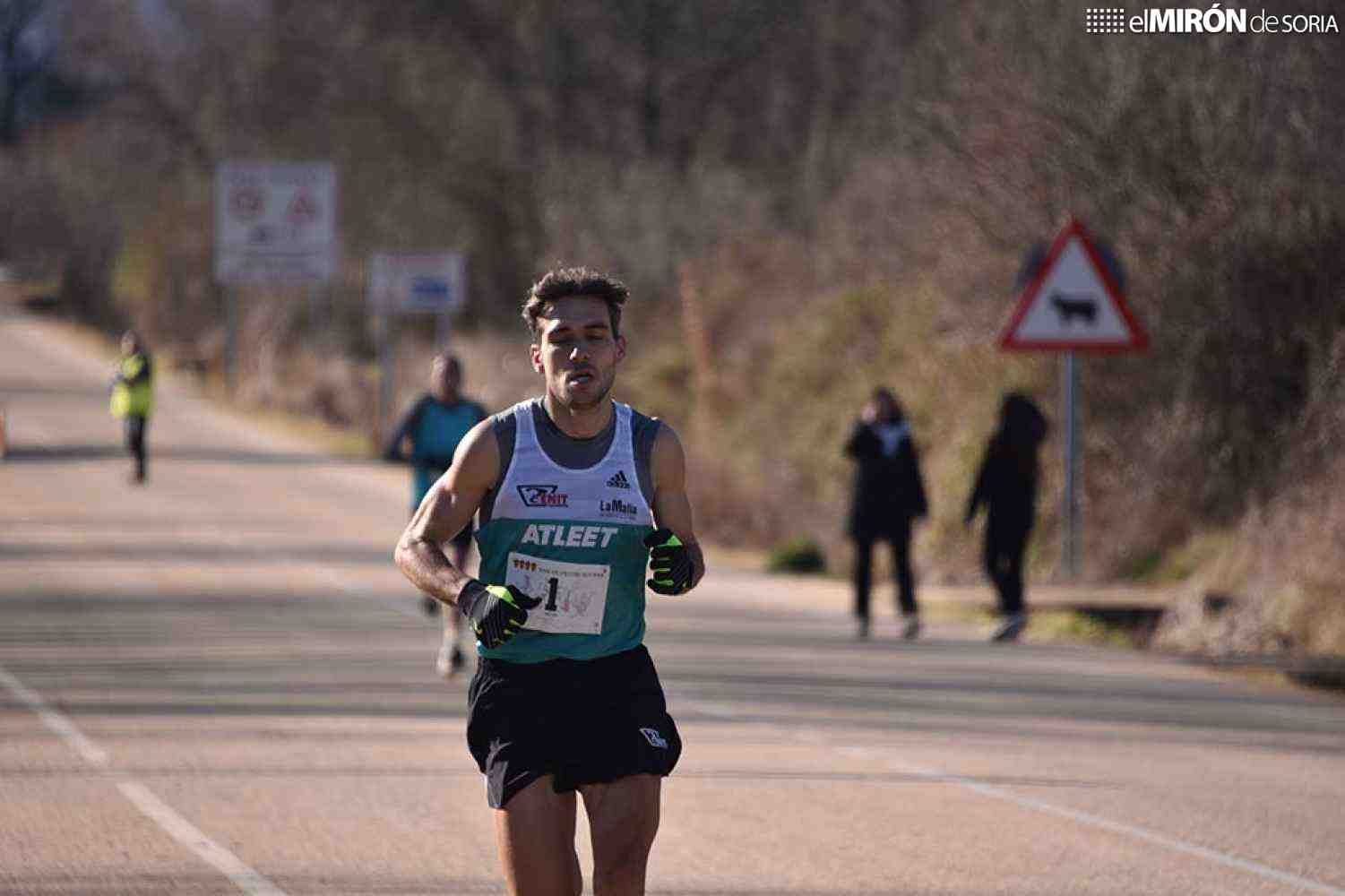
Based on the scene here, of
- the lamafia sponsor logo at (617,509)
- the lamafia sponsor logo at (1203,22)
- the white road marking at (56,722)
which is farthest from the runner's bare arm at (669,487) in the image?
the lamafia sponsor logo at (1203,22)

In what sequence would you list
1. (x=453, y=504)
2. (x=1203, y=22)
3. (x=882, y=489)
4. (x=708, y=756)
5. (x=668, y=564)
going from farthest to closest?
(x=1203, y=22) < (x=882, y=489) < (x=708, y=756) < (x=453, y=504) < (x=668, y=564)

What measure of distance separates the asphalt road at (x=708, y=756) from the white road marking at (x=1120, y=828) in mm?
24

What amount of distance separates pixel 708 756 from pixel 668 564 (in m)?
5.84

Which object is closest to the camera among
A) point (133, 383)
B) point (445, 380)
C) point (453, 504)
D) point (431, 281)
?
point (453, 504)

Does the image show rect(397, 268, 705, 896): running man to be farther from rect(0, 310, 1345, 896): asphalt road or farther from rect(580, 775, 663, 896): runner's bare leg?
rect(0, 310, 1345, 896): asphalt road

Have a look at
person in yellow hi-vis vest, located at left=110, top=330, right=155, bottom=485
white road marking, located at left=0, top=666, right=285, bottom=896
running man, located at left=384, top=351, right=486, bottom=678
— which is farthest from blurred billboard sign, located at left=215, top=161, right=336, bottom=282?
white road marking, located at left=0, top=666, right=285, bottom=896

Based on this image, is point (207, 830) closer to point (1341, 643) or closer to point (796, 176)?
point (1341, 643)

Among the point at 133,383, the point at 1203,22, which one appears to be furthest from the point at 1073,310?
the point at 133,383

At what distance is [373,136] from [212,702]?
41.8 m

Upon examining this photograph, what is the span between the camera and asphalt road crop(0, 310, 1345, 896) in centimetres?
837

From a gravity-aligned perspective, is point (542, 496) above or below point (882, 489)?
above

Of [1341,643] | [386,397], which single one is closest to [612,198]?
[386,397]

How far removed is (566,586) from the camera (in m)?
5.56

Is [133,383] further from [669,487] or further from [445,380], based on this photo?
[669,487]
